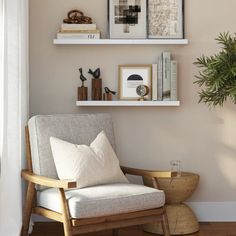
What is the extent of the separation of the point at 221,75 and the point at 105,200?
1283 mm

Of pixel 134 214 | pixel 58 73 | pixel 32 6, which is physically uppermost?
pixel 32 6

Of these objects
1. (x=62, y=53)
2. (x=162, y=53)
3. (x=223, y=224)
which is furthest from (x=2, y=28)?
(x=223, y=224)

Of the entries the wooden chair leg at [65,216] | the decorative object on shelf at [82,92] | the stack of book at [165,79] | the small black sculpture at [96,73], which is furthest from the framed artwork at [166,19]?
the wooden chair leg at [65,216]

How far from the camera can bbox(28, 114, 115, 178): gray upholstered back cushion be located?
386 centimetres

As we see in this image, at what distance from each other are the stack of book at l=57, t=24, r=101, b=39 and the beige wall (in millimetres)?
136

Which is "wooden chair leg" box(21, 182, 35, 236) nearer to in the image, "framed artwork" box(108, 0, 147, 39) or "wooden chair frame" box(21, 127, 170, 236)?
"wooden chair frame" box(21, 127, 170, 236)

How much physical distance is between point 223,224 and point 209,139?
665mm

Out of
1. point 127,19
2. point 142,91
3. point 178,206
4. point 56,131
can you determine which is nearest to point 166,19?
point 127,19

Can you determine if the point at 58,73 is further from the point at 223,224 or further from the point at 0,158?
the point at 223,224

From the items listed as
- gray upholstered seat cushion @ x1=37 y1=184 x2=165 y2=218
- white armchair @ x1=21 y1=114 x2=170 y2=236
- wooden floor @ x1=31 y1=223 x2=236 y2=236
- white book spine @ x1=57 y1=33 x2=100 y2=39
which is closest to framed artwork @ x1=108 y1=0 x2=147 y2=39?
white book spine @ x1=57 y1=33 x2=100 y2=39

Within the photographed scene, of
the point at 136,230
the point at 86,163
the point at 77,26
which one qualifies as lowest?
the point at 136,230

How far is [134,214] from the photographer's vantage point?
3.54 meters

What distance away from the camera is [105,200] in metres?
3.42

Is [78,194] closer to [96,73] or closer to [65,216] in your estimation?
[65,216]
